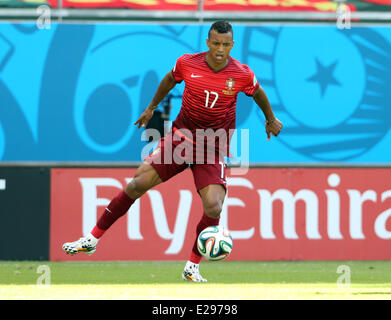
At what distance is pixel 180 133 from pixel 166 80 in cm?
48

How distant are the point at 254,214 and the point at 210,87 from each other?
146 inches

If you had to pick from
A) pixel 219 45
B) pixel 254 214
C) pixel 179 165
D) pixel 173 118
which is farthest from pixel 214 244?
pixel 173 118

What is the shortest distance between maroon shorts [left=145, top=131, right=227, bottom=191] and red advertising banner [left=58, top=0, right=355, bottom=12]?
4.25 meters

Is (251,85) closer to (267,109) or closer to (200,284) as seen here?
(267,109)

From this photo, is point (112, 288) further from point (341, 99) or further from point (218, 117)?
point (341, 99)

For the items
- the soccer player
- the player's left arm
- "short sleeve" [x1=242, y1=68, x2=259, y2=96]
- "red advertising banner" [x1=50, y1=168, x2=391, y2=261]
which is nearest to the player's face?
the soccer player

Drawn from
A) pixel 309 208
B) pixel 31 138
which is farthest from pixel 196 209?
pixel 31 138

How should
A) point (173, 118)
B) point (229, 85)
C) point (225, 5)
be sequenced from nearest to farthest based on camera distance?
point (229, 85), point (173, 118), point (225, 5)

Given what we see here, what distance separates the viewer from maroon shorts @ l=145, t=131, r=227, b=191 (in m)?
8.00

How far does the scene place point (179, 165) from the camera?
803 cm

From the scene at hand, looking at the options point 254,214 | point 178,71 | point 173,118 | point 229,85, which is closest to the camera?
point 229,85

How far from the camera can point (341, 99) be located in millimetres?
11852

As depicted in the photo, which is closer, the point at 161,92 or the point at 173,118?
the point at 161,92

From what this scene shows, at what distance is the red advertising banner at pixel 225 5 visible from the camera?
11953 mm
